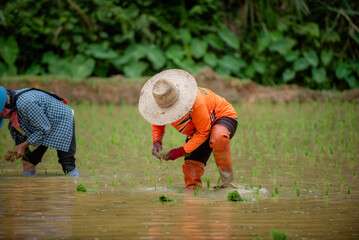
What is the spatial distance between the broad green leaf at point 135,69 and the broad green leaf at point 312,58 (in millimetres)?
4243

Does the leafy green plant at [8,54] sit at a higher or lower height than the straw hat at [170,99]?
higher

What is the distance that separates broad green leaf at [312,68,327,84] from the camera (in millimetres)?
13773

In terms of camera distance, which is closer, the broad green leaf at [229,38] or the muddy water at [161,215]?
the muddy water at [161,215]

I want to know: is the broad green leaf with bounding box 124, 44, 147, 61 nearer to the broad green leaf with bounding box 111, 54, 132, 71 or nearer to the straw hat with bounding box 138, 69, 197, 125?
the broad green leaf with bounding box 111, 54, 132, 71

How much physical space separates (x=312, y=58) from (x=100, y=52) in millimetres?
5541

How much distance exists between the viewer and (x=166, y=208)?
3.67 metres

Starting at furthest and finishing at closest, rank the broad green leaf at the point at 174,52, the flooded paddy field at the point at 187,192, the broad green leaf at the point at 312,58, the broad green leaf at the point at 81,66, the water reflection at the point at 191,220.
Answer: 1. the broad green leaf at the point at 312,58
2. the broad green leaf at the point at 174,52
3. the broad green leaf at the point at 81,66
4. the flooded paddy field at the point at 187,192
5. the water reflection at the point at 191,220

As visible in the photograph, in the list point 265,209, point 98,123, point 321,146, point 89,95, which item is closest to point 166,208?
point 265,209

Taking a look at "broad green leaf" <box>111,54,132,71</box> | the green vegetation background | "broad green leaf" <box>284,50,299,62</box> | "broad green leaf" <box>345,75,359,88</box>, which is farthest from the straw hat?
"broad green leaf" <box>345,75,359,88</box>

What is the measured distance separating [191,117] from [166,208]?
35.8 inches

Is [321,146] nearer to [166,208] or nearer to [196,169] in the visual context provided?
[196,169]

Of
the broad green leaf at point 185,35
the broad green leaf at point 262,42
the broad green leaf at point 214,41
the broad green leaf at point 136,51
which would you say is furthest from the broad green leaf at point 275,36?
the broad green leaf at point 136,51

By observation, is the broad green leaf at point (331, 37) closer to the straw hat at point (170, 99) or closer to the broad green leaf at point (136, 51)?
the broad green leaf at point (136, 51)

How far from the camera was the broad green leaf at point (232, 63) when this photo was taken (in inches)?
532
